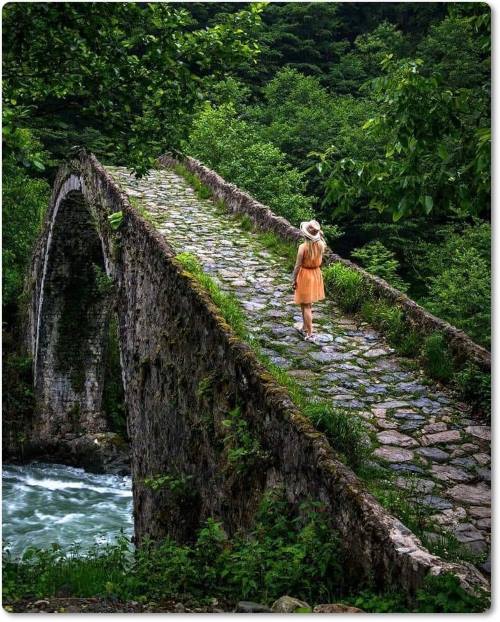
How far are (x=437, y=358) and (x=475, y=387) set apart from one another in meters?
0.69

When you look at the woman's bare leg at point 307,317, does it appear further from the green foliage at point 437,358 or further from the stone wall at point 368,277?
the green foliage at point 437,358

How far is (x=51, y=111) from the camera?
6824 mm

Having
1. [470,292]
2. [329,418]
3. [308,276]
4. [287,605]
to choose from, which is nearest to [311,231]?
[308,276]

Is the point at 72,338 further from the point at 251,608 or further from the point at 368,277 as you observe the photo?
the point at 251,608

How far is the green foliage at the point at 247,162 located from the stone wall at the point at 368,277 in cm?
179

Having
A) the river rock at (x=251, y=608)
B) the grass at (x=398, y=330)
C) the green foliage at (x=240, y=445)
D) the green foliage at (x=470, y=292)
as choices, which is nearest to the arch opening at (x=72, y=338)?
the green foliage at (x=470, y=292)

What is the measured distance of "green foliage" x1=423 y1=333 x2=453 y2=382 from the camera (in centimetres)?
716

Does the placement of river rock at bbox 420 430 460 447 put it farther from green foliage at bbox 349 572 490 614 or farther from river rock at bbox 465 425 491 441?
green foliage at bbox 349 572 490 614

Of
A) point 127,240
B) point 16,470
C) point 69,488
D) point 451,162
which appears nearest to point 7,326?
point 16,470

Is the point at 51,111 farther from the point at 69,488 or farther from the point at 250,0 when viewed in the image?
the point at 69,488

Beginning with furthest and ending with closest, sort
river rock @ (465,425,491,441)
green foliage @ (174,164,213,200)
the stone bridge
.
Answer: green foliage @ (174,164,213,200) < river rock @ (465,425,491,441) < the stone bridge

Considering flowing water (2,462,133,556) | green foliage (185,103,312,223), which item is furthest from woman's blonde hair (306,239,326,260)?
green foliage (185,103,312,223)

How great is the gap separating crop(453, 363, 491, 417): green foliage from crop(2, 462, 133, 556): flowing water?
925 centimetres

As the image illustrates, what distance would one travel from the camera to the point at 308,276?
26.8ft
